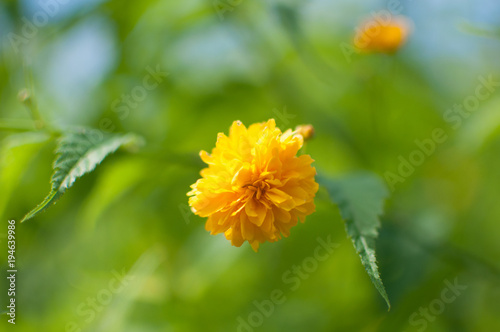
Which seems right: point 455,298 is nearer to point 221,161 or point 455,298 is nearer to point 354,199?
point 354,199

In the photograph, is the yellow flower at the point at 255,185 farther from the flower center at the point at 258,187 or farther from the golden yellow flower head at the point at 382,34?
the golden yellow flower head at the point at 382,34

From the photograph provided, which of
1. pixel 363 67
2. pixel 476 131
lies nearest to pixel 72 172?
pixel 476 131

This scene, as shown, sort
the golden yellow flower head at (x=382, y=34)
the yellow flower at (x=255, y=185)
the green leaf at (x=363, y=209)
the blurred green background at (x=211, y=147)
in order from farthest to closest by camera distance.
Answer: the golden yellow flower head at (x=382, y=34) → the blurred green background at (x=211, y=147) → the yellow flower at (x=255, y=185) → the green leaf at (x=363, y=209)

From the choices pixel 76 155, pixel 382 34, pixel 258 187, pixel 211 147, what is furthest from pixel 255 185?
pixel 382 34

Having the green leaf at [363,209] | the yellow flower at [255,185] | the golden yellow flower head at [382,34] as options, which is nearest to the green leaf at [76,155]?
the yellow flower at [255,185]

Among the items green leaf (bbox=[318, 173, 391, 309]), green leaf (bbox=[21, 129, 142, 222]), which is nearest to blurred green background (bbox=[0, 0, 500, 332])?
green leaf (bbox=[21, 129, 142, 222])

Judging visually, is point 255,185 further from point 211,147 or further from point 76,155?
point 211,147
